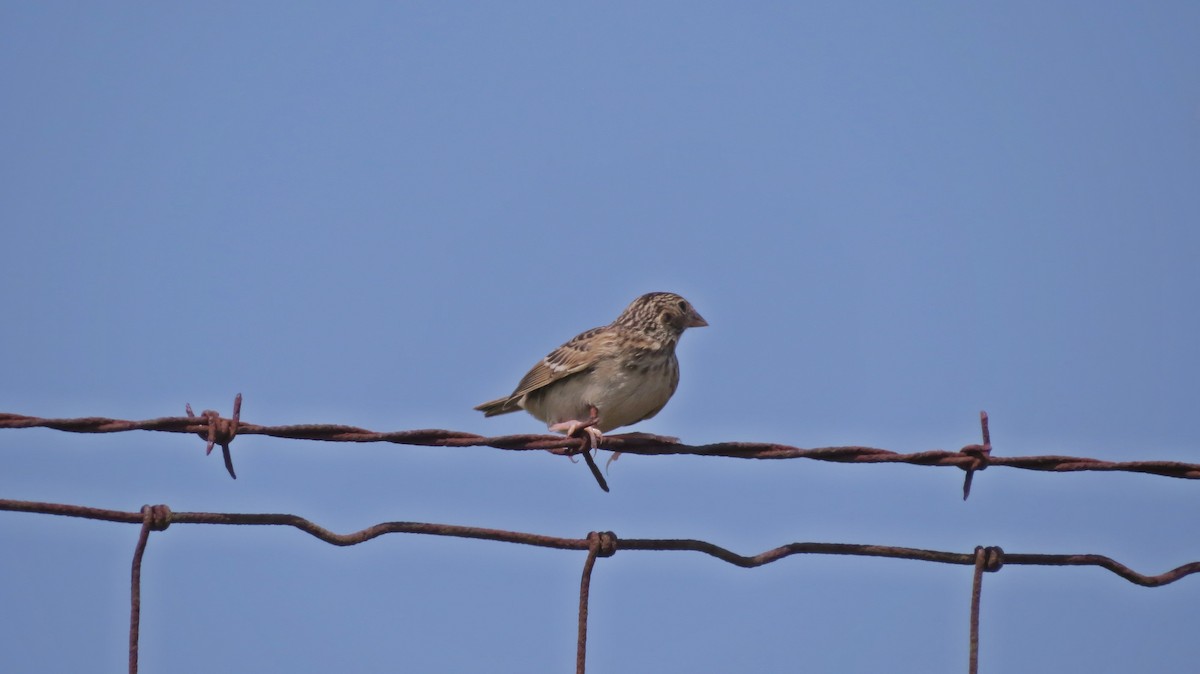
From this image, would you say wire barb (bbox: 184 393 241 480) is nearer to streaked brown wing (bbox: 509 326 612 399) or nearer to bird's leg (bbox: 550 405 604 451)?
bird's leg (bbox: 550 405 604 451)

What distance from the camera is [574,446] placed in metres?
5.70

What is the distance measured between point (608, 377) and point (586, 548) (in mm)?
3825

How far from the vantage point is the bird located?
352 inches

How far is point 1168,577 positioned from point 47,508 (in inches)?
156

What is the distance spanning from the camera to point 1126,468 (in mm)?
5477

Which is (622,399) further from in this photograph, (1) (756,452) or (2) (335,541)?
(2) (335,541)

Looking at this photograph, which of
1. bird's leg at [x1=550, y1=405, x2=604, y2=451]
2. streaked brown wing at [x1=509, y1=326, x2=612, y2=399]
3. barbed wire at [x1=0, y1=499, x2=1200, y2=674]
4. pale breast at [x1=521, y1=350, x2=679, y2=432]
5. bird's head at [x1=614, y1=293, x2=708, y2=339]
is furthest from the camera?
bird's head at [x1=614, y1=293, x2=708, y2=339]

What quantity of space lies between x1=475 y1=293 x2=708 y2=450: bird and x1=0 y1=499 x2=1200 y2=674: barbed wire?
3.30 m

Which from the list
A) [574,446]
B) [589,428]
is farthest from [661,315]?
[574,446]

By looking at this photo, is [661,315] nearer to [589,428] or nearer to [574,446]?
[589,428]

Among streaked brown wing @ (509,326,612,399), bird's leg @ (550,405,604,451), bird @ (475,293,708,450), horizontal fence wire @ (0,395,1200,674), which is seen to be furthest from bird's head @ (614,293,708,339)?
horizontal fence wire @ (0,395,1200,674)

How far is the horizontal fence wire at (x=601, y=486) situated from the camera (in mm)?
4781

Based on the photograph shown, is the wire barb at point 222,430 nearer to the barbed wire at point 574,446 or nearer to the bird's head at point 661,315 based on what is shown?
the barbed wire at point 574,446

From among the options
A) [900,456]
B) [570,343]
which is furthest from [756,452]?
[570,343]
